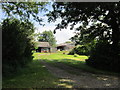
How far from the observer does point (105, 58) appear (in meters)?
12.1

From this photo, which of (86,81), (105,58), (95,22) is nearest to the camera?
(86,81)

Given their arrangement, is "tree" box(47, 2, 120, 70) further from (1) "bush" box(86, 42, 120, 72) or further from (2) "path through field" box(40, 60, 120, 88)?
(2) "path through field" box(40, 60, 120, 88)

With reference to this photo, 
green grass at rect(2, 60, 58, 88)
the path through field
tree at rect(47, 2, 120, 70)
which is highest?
tree at rect(47, 2, 120, 70)

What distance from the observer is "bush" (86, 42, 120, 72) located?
1182 centimetres

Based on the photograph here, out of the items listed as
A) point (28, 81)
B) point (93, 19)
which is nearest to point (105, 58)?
point (93, 19)

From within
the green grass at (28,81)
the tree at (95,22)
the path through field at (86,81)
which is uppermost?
the tree at (95,22)

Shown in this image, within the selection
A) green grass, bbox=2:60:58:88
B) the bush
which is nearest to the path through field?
green grass, bbox=2:60:58:88

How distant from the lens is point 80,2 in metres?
8.77

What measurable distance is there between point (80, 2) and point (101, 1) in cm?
159

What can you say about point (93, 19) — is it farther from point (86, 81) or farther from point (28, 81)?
point (28, 81)

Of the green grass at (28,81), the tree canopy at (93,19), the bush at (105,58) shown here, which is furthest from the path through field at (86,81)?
the tree canopy at (93,19)

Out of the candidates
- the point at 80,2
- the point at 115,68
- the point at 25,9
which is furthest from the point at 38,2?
the point at 115,68

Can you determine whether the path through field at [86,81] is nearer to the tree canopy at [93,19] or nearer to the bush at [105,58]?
the bush at [105,58]

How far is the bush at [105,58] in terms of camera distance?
11820mm
